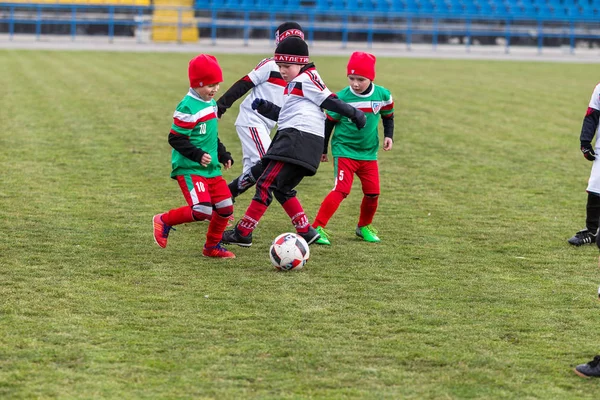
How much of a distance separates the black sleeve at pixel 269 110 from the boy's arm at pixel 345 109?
0.44 m

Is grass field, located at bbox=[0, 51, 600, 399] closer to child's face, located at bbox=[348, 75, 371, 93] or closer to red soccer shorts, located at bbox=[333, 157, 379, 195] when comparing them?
red soccer shorts, located at bbox=[333, 157, 379, 195]

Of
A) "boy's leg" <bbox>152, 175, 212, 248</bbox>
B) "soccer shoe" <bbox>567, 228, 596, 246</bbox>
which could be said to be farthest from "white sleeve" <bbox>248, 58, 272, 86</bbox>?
"soccer shoe" <bbox>567, 228, 596, 246</bbox>

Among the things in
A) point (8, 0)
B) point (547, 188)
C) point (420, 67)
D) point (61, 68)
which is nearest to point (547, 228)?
point (547, 188)

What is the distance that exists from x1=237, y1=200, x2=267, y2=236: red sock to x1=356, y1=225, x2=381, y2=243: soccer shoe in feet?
3.36

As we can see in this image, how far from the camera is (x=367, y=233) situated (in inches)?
297

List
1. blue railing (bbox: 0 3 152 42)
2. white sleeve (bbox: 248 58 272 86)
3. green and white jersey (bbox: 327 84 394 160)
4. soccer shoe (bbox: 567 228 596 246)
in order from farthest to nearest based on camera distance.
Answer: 1. blue railing (bbox: 0 3 152 42)
2. white sleeve (bbox: 248 58 272 86)
3. soccer shoe (bbox: 567 228 596 246)
4. green and white jersey (bbox: 327 84 394 160)

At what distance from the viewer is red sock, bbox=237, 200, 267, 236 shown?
693cm

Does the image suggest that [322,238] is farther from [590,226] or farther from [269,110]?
[590,226]

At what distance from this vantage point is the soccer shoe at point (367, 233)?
7.51 meters

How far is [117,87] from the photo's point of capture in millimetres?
18578

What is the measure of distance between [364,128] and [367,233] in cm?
89

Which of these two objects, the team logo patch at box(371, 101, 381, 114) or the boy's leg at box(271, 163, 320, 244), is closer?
the boy's leg at box(271, 163, 320, 244)

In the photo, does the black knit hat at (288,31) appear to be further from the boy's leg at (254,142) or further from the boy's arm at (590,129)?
the boy's arm at (590,129)

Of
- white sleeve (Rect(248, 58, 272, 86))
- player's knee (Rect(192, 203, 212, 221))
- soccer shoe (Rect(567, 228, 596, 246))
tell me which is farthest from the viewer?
white sleeve (Rect(248, 58, 272, 86))
